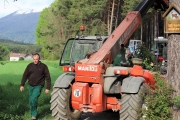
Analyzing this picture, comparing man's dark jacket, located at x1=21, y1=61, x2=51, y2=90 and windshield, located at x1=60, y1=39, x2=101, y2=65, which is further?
windshield, located at x1=60, y1=39, x2=101, y2=65

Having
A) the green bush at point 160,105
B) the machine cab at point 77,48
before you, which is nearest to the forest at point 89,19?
the machine cab at point 77,48

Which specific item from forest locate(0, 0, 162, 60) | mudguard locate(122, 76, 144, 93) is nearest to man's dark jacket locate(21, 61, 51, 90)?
mudguard locate(122, 76, 144, 93)

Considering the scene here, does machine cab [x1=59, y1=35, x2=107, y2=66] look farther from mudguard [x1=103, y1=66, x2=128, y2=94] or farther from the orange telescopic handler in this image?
mudguard [x1=103, y1=66, x2=128, y2=94]

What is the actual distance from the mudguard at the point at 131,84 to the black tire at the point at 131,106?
12 cm

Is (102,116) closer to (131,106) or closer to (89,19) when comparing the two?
(131,106)

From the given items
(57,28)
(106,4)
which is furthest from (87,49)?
(57,28)

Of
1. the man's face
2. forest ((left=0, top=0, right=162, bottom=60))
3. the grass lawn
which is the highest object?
forest ((left=0, top=0, right=162, bottom=60))

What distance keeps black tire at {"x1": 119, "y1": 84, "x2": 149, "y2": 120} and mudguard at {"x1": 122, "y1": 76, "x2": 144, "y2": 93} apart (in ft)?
0.40

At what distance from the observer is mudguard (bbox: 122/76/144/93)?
685 cm

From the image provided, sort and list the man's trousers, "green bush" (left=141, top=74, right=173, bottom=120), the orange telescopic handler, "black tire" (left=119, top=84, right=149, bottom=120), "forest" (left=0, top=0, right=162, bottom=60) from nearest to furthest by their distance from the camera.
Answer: "green bush" (left=141, top=74, right=173, bottom=120)
"black tire" (left=119, top=84, right=149, bottom=120)
the orange telescopic handler
the man's trousers
"forest" (left=0, top=0, right=162, bottom=60)

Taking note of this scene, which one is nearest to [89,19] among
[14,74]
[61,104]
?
[14,74]

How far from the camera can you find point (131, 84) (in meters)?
6.95

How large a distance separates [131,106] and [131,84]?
0.48 m

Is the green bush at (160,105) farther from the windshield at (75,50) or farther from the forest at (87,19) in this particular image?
the forest at (87,19)
